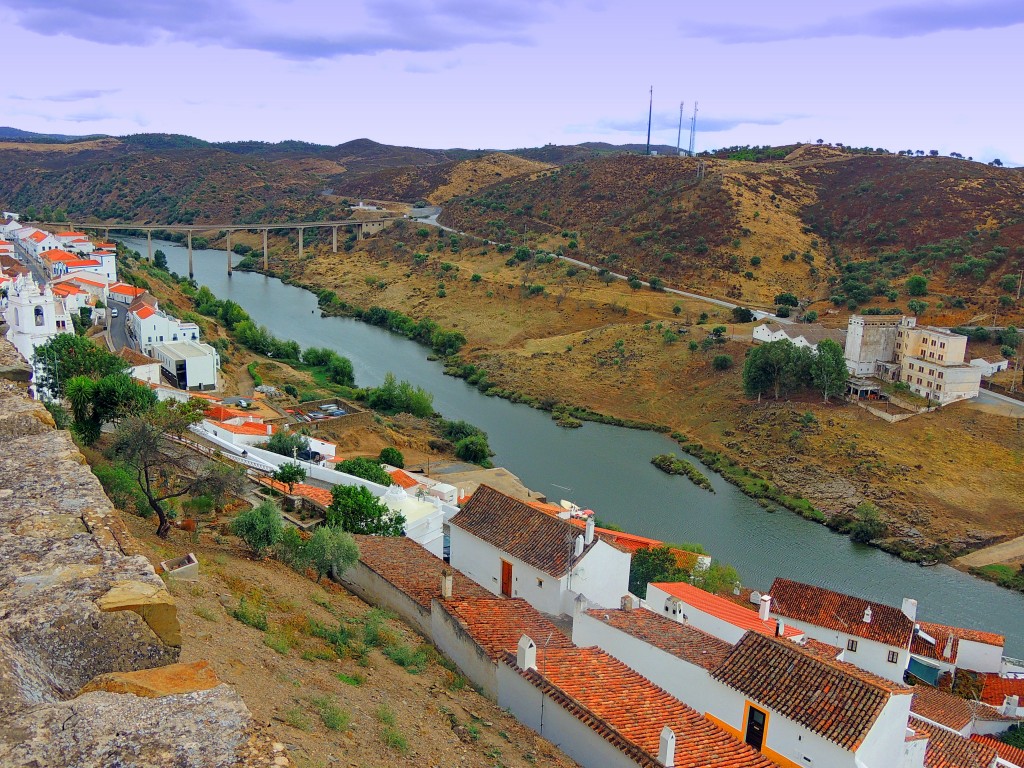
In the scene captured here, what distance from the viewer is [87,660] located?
12.7 ft

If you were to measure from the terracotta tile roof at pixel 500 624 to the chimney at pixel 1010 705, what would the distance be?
1103 centimetres

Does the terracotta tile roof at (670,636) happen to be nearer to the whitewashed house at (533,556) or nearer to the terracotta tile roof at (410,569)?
the whitewashed house at (533,556)

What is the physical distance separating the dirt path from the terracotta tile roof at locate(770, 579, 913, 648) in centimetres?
1135

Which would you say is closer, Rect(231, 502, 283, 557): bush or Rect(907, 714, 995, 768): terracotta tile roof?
Rect(907, 714, 995, 768): terracotta tile roof

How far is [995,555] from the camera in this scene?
97.8 ft

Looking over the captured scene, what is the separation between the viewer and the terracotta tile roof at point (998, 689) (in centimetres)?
1917

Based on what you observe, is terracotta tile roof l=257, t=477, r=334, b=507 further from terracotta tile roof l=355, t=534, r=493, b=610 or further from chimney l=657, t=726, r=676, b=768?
chimney l=657, t=726, r=676, b=768

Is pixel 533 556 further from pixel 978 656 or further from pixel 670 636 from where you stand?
pixel 978 656

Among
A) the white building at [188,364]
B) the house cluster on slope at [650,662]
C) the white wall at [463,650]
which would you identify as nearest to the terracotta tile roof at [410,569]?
the house cluster on slope at [650,662]

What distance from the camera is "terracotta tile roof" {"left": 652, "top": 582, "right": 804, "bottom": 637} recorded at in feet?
51.0

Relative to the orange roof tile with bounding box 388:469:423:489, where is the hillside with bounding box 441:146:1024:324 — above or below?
above

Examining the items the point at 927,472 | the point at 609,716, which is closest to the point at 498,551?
the point at 609,716

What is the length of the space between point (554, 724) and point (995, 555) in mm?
25678

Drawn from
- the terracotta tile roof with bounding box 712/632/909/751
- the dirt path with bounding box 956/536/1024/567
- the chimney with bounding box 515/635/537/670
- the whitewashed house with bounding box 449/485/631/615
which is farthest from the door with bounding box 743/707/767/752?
the dirt path with bounding box 956/536/1024/567
